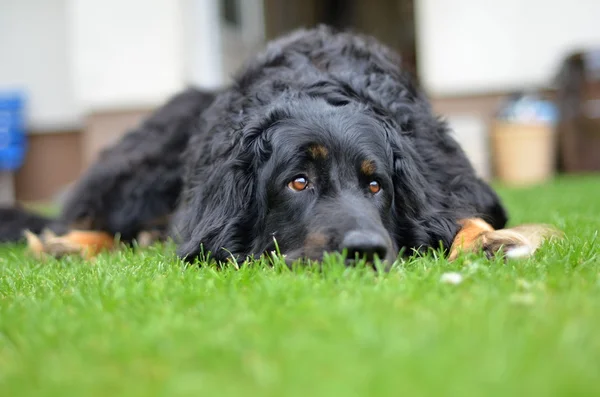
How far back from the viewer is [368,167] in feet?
9.07

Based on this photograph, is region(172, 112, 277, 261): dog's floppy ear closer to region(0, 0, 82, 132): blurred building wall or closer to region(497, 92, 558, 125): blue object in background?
region(497, 92, 558, 125): blue object in background

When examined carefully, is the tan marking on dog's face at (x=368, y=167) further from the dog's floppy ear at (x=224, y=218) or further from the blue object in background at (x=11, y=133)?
the blue object in background at (x=11, y=133)

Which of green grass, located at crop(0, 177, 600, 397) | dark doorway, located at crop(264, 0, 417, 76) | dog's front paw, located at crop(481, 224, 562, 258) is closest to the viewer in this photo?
green grass, located at crop(0, 177, 600, 397)

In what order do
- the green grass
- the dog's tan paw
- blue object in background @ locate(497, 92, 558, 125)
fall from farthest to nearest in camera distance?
blue object in background @ locate(497, 92, 558, 125) → the dog's tan paw → the green grass

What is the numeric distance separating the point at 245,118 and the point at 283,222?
0.68 metres

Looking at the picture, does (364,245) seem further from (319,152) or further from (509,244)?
(509,244)

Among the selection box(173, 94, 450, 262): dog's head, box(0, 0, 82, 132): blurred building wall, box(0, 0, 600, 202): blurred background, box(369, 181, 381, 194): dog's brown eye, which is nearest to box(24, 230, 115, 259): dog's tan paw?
box(173, 94, 450, 262): dog's head

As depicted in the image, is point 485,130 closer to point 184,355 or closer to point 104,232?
point 104,232

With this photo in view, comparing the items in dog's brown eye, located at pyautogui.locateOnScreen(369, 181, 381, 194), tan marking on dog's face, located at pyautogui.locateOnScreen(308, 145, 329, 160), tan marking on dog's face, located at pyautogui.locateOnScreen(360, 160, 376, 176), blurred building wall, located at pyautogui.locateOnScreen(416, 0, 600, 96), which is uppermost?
blurred building wall, located at pyautogui.locateOnScreen(416, 0, 600, 96)

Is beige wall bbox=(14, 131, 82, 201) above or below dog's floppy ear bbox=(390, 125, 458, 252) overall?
below

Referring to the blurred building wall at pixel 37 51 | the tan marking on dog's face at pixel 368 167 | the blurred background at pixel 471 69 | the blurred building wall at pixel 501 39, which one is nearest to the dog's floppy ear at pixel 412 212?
the tan marking on dog's face at pixel 368 167

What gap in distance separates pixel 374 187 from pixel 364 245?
623mm

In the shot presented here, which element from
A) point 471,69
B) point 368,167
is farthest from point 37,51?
point 368,167

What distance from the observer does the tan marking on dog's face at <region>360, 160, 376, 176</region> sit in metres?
2.75
